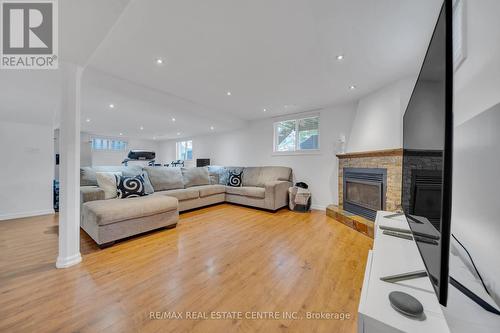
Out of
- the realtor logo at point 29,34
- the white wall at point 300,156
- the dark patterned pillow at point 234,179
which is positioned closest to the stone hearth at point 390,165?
the white wall at point 300,156

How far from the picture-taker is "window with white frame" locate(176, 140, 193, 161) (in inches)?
291

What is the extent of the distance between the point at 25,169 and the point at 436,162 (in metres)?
5.86

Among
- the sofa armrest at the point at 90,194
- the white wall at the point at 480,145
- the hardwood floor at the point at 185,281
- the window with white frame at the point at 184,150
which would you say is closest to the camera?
the white wall at the point at 480,145

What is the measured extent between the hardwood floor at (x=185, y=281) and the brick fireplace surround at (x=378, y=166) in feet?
0.68

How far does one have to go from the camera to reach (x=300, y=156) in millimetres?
4297

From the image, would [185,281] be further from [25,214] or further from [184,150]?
[184,150]

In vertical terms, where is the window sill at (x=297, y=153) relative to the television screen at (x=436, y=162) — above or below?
above

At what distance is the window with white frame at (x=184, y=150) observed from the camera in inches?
291

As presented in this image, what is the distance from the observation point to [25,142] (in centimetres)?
357

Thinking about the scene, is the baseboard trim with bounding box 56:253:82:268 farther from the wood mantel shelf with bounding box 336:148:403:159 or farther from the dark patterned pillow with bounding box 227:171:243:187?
the wood mantel shelf with bounding box 336:148:403:159

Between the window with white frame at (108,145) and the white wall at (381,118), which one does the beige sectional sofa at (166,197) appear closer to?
the white wall at (381,118)

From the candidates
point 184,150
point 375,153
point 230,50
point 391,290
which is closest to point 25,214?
point 184,150

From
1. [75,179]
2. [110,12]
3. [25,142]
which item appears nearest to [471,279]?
[110,12]

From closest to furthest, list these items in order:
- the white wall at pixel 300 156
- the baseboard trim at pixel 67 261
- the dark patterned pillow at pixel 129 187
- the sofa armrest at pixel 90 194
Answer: the baseboard trim at pixel 67 261 → the sofa armrest at pixel 90 194 → the dark patterned pillow at pixel 129 187 → the white wall at pixel 300 156
